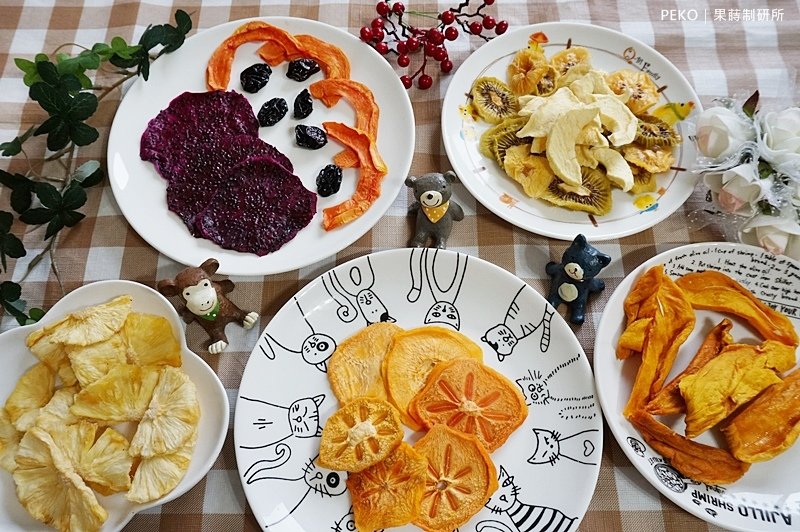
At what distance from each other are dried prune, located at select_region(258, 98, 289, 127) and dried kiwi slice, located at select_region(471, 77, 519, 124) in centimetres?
47

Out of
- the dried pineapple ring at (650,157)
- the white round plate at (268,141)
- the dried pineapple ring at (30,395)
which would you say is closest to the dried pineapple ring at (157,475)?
the dried pineapple ring at (30,395)

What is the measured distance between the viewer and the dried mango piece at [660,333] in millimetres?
1197

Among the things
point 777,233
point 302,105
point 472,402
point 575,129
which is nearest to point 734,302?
point 777,233

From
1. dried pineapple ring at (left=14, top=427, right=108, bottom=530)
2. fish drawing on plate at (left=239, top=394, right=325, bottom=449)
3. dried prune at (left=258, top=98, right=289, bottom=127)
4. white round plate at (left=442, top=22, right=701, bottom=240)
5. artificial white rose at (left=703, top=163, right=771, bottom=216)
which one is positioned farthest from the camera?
dried prune at (left=258, top=98, right=289, bottom=127)

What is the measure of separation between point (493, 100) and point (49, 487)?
1.26m

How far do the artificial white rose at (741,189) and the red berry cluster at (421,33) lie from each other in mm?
704

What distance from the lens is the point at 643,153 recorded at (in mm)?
1453

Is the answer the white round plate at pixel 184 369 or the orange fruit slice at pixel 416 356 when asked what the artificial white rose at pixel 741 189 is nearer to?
the orange fruit slice at pixel 416 356

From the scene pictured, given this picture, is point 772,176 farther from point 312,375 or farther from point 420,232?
point 312,375

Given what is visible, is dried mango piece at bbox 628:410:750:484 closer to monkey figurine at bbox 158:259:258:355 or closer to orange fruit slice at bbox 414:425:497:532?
orange fruit slice at bbox 414:425:497:532

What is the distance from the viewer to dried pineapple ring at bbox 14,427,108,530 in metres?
1.06

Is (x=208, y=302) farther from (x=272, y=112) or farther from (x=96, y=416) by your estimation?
(x=272, y=112)

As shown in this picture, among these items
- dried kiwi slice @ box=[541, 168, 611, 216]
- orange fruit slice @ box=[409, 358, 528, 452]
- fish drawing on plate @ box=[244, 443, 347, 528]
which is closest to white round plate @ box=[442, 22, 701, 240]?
dried kiwi slice @ box=[541, 168, 611, 216]

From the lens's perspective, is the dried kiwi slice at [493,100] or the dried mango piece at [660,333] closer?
the dried mango piece at [660,333]
